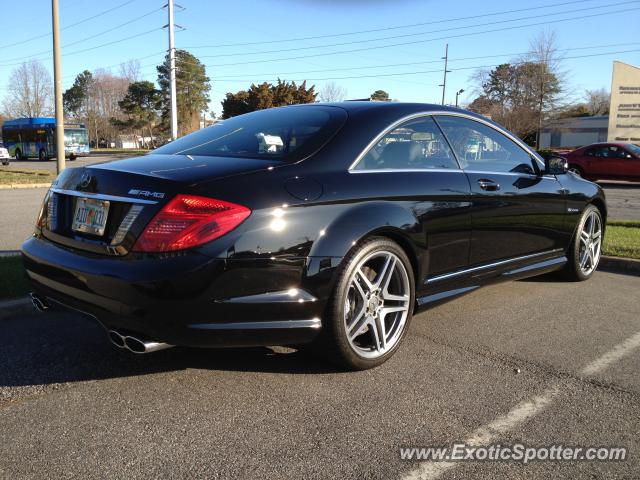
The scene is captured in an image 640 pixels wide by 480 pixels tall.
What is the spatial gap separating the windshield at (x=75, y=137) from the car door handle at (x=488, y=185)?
1678 inches

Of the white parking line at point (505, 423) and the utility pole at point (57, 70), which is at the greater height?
the utility pole at point (57, 70)

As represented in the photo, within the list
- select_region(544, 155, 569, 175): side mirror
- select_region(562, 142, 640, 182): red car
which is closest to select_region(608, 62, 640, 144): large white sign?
select_region(562, 142, 640, 182): red car

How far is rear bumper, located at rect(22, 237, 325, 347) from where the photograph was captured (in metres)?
2.49

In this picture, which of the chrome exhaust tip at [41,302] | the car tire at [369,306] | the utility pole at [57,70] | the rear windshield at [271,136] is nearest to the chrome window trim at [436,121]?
the rear windshield at [271,136]

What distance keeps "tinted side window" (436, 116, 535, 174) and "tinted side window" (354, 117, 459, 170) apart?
131 millimetres

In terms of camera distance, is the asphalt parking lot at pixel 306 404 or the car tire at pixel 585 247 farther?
the car tire at pixel 585 247

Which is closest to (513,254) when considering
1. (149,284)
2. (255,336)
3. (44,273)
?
(255,336)

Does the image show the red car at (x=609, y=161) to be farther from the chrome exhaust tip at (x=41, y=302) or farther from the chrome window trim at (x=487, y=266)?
the chrome exhaust tip at (x=41, y=302)

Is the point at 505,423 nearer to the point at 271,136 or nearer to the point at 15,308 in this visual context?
the point at 271,136

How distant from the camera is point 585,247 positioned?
5.25 metres

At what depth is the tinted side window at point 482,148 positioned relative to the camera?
3910mm

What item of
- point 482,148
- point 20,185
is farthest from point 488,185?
point 20,185

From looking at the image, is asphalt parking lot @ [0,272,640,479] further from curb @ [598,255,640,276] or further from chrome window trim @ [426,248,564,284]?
curb @ [598,255,640,276]

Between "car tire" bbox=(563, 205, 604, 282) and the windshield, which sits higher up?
the windshield
